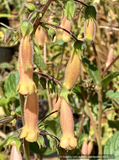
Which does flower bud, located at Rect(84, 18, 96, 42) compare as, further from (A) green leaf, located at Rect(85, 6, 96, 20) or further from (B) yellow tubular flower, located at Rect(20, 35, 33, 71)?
(B) yellow tubular flower, located at Rect(20, 35, 33, 71)

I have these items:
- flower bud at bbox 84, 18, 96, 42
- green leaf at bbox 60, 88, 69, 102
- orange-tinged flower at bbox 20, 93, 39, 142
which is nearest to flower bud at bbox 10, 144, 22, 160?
orange-tinged flower at bbox 20, 93, 39, 142

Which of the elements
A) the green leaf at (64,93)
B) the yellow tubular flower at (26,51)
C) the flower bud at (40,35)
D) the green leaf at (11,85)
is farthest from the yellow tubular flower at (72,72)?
the green leaf at (11,85)

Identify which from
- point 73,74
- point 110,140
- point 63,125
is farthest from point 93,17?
point 110,140

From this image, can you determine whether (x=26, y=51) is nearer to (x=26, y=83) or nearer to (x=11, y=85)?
(x=26, y=83)

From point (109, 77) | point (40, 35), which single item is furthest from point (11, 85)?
point (109, 77)

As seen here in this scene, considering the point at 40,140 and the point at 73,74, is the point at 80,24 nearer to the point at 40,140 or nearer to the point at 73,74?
the point at 73,74
